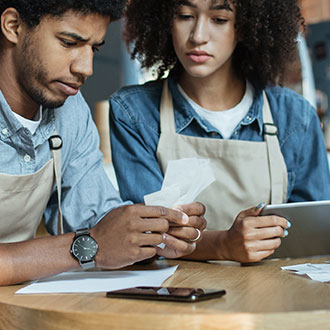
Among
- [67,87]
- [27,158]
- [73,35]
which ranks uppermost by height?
[73,35]

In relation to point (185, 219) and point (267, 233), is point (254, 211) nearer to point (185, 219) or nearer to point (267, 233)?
point (267, 233)

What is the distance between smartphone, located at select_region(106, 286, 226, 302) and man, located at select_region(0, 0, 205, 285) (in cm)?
22

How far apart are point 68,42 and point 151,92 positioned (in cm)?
50

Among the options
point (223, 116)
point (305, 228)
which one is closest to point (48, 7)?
point (223, 116)

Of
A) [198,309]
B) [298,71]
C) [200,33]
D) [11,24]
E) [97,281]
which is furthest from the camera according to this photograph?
[298,71]

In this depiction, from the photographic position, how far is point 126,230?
1278 mm

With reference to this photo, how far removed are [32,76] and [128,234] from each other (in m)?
0.49

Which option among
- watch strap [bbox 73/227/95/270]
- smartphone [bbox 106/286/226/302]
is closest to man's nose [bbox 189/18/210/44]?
watch strap [bbox 73/227/95/270]

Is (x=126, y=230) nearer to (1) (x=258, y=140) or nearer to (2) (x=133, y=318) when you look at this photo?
(2) (x=133, y=318)

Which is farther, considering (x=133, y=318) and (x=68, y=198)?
(x=68, y=198)

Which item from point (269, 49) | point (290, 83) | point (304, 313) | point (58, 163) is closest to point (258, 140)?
point (269, 49)

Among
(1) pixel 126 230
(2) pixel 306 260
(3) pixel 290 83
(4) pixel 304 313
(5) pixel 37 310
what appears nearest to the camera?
(4) pixel 304 313

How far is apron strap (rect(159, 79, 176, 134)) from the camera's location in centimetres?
183

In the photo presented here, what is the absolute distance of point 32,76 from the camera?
1479 mm
